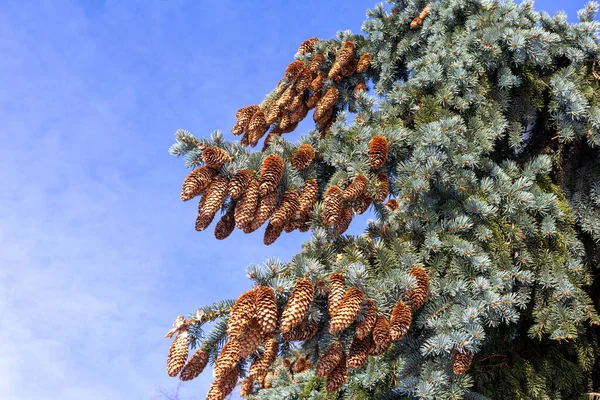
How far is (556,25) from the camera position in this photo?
3682mm

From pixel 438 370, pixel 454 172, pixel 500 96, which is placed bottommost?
pixel 438 370

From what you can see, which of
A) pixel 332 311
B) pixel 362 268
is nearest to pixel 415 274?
pixel 362 268

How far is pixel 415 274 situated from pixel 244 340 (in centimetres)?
80

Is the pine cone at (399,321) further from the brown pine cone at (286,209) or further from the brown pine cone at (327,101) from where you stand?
the brown pine cone at (327,101)

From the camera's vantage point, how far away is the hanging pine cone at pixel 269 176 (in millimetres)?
2529

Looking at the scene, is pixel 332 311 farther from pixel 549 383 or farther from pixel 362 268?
pixel 549 383

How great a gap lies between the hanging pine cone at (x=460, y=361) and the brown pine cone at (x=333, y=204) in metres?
0.78

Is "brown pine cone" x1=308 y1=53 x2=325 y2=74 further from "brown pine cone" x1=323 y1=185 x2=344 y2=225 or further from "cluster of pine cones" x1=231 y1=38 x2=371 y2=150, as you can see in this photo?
"brown pine cone" x1=323 y1=185 x2=344 y2=225

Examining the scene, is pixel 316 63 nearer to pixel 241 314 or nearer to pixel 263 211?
pixel 263 211

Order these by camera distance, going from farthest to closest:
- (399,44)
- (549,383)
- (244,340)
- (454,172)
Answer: (399,44)
(549,383)
(454,172)
(244,340)

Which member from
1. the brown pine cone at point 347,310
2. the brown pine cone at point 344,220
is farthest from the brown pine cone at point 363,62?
the brown pine cone at point 347,310

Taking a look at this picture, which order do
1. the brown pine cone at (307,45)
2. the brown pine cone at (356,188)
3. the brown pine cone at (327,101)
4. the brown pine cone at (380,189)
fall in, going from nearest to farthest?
1. the brown pine cone at (356,188)
2. the brown pine cone at (380,189)
3. the brown pine cone at (327,101)
4. the brown pine cone at (307,45)

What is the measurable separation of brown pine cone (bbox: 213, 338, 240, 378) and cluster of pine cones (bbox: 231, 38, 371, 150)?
6.03 feet

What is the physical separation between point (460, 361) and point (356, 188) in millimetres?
884
